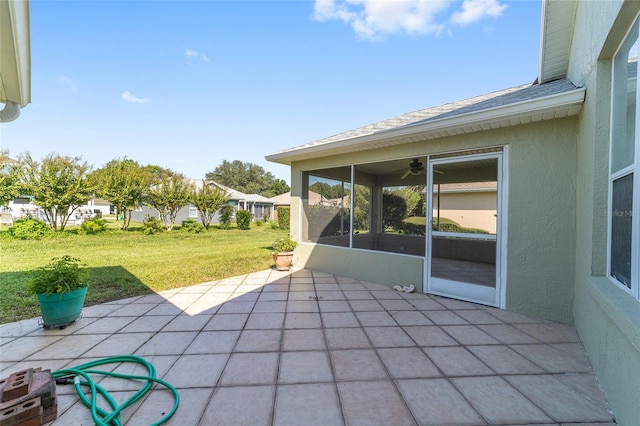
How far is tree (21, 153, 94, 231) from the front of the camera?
35.9 feet

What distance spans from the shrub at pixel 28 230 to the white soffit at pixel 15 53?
11258 millimetres

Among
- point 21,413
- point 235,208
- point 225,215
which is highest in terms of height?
point 235,208

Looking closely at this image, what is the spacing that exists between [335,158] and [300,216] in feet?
5.42

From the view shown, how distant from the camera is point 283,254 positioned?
592 centimetres

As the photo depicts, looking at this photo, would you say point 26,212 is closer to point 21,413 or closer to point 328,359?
point 21,413

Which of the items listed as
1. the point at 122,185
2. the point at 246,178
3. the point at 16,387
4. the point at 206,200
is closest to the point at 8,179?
the point at 122,185

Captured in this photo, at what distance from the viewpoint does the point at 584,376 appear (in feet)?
7.14

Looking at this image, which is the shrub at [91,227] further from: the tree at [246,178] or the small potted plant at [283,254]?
the tree at [246,178]

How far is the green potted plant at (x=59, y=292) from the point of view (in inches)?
115

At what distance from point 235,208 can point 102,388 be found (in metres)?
22.7

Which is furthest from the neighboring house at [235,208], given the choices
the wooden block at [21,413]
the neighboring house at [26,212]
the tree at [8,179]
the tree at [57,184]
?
the wooden block at [21,413]

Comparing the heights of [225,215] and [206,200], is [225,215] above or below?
below

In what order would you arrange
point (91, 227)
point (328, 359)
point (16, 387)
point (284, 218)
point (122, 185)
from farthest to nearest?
point (284, 218) → point (122, 185) → point (91, 227) → point (328, 359) → point (16, 387)

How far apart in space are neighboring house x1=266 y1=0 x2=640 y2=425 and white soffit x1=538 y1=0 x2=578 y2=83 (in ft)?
0.04
